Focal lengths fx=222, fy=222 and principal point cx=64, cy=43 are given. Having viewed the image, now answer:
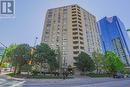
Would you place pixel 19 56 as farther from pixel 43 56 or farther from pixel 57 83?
pixel 57 83

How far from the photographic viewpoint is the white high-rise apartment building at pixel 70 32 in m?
100

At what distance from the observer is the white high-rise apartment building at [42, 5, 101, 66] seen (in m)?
100

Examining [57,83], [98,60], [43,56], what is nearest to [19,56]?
[43,56]

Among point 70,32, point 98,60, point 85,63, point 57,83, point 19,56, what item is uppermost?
point 70,32

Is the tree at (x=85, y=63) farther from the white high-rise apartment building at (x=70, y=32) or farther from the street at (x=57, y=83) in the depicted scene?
the street at (x=57, y=83)

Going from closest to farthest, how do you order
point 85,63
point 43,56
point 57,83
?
point 57,83 < point 43,56 < point 85,63

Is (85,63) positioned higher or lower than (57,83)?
higher

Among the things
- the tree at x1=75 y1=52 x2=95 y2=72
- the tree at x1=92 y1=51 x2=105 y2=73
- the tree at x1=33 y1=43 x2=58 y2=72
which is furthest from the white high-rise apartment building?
the tree at x1=33 y1=43 x2=58 y2=72

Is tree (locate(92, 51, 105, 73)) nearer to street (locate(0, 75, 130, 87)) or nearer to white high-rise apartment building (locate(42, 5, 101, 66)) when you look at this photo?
white high-rise apartment building (locate(42, 5, 101, 66))

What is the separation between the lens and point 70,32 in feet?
342

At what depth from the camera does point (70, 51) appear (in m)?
99.6

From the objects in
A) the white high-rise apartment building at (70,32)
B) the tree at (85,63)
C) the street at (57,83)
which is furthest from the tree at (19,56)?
the white high-rise apartment building at (70,32)

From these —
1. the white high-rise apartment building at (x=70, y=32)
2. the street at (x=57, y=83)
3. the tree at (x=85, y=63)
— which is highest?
the white high-rise apartment building at (x=70, y=32)

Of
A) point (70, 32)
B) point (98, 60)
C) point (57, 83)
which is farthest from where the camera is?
point (70, 32)
